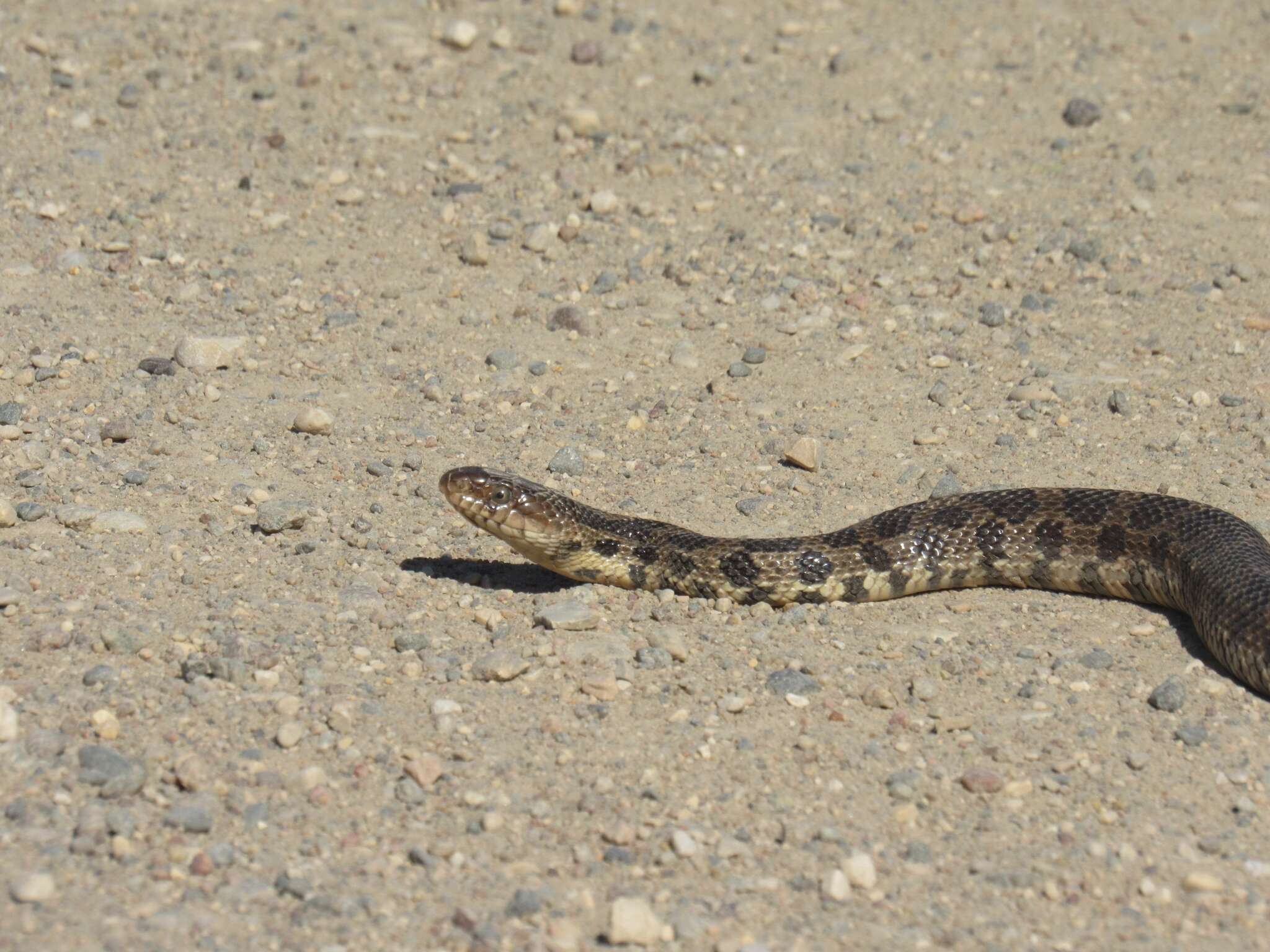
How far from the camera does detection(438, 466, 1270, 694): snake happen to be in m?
8.30

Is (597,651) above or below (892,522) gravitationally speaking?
below

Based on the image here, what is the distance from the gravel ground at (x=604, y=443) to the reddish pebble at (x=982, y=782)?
0.02 meters

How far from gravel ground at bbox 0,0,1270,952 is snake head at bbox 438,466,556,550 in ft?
1.25

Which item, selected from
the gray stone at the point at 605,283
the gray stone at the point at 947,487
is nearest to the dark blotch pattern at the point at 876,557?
the gray stone at the point at 947,487

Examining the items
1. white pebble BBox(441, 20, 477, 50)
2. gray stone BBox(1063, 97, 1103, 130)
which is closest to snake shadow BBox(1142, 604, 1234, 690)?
gray stone BBox(1063, 97, 1103, 130)

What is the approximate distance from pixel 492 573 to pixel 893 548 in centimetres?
230

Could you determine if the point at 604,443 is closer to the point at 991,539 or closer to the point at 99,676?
the point at 991,539

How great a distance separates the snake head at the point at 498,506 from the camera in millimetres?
8281

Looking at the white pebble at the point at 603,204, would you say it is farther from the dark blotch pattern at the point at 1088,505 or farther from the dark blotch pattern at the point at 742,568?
the dark blotch pattern at the point at 1088,505

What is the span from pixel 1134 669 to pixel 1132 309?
15.2ft

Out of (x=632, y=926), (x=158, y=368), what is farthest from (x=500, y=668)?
(x=158, y=368)

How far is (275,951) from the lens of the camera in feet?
17.2

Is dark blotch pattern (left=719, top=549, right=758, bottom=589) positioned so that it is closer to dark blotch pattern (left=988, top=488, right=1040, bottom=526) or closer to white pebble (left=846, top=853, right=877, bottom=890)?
dark blotch pattern (left=988, top=488, right=1040, bottom=526)

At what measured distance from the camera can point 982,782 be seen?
251 inches
